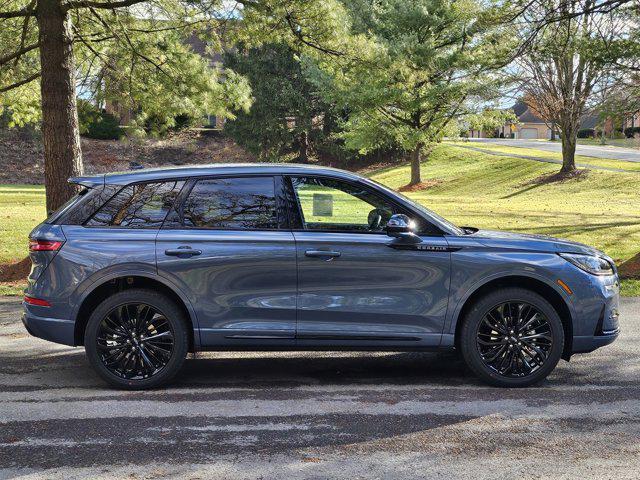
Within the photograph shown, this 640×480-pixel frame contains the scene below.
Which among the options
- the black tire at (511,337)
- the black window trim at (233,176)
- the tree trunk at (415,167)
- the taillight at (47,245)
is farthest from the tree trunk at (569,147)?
the taillight at (47,245)

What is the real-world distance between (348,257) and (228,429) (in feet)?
5.63

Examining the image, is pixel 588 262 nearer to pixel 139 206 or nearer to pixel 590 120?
pixel 139 206

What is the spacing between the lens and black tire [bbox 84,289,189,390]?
6227mm

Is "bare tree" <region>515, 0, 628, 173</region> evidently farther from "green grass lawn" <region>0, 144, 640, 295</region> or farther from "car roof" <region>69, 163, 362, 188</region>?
"car roof" <region>69, 163, 362, 188</region>

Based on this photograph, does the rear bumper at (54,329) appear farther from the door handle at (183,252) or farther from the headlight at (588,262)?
the headlight at (588,262)

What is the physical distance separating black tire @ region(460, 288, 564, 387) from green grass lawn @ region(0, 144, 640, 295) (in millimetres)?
6175

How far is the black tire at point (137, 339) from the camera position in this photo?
6.23 metres

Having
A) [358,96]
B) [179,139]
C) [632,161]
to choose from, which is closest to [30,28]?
[358,96]

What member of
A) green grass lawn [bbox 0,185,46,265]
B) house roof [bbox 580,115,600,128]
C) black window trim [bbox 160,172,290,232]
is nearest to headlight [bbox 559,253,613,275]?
black window trim [bbox 160,172,290,232]

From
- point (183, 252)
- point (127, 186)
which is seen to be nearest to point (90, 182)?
point (127, 186)

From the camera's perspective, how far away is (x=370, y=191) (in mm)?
6516

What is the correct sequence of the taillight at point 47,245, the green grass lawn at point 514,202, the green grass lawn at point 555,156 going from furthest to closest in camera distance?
the green grass lawn at point 555,156, the green grass lawn at point 514,202, the taillight at point 47,245

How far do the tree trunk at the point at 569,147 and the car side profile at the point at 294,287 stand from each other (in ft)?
110

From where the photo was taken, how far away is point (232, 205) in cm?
648
